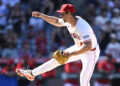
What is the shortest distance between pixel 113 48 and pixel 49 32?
2365mm

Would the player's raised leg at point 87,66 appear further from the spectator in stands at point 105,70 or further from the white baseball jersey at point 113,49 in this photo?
the white baseball jersey at point 113,49

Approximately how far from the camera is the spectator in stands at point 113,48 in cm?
1206

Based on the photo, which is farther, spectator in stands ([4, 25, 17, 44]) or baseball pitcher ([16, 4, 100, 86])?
spectator in stands ([4, 25, 17, 44])

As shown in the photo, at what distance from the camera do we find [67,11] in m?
6.88

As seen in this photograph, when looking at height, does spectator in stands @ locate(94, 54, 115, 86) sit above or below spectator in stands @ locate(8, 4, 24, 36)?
below

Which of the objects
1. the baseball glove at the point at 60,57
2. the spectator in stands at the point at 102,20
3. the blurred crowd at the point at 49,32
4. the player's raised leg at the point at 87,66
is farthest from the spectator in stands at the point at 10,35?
the baseball glove at the point at 60,57

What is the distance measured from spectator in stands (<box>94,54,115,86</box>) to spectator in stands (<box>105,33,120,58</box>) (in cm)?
48

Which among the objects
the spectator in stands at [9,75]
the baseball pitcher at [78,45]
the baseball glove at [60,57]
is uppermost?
the spectator in stands at [9,75]

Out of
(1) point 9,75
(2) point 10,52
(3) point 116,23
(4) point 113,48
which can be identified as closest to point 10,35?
(2) point 10,52

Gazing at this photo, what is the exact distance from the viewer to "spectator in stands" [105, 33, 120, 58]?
12062mm

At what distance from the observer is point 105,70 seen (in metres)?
11.6

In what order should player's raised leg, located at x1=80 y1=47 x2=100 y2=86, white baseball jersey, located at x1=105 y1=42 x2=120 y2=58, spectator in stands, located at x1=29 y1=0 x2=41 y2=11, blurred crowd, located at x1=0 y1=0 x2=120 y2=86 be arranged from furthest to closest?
1. spectator in stands, located at x1=29 y1=0 x2=41 y2=11
2. white baseball jersey, located at x1=105 y1=42 x2=120 y2=58
3. blurred crowd, located at x1=0 y1=0 x2=120 y2=86
4. player's raised leg, located at x1=80 y1=47 x2=100 y2=86

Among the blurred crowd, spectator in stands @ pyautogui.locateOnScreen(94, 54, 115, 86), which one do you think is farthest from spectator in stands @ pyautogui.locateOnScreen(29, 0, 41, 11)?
spectator in stands @ pyautogui.locateOnScreen(94, 54, 115, 86)

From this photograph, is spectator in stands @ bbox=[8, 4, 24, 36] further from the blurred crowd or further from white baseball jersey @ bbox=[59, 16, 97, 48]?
white baseball jersey @ bbox=[59, 16, 97, 48]
